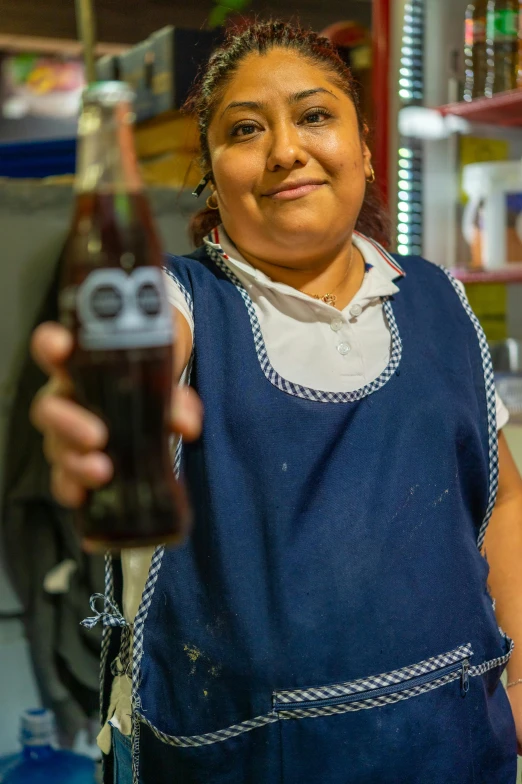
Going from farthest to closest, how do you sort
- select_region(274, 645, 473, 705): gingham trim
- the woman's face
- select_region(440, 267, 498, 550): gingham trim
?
select_region(440, 267, 498, 550): gingham trim
the woman's face
select_region(274, 645, 473, 705): gingham trim

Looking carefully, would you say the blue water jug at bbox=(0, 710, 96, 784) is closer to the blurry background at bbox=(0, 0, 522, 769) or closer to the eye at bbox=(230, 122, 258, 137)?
the blurry background at bbox=(0, 0, 522, 769)

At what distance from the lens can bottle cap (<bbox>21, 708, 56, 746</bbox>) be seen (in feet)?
7.23

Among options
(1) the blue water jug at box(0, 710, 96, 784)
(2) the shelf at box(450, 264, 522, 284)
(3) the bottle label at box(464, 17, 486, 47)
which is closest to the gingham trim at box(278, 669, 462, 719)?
(1) the blue water jug at box(0, 710, 96, 784)

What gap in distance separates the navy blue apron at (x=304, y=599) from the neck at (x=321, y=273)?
0.08 m

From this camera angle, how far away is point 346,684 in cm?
107

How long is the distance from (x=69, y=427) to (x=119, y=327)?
0.08m

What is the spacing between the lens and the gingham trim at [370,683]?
1058mm

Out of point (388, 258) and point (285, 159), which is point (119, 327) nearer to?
point (285, 159)

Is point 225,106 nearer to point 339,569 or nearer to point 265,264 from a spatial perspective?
point 265,264

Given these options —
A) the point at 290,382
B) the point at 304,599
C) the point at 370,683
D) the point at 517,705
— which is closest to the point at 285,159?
the point at 290,382

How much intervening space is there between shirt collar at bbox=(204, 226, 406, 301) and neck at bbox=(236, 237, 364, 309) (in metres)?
0.01

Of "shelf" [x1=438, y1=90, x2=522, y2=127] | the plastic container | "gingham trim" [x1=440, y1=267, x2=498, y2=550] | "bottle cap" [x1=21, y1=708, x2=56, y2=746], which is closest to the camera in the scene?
"gingham trim" [x1=440, y1=267, x2=498, y2=550]

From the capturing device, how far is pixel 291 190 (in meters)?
1.16

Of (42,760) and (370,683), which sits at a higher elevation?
(370,683)
